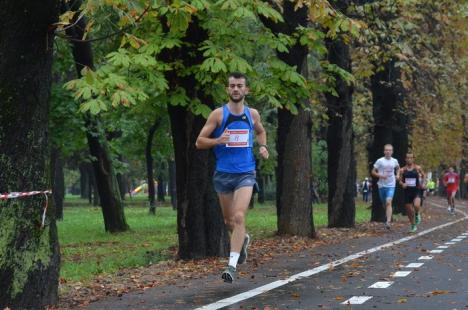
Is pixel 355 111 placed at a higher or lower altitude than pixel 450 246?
higher

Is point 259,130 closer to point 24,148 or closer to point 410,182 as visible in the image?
point 24,148

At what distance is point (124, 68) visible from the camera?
1334 centimetres

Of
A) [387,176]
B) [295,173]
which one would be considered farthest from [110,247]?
[387,176]

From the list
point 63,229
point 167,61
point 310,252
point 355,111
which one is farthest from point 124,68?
point 355,111

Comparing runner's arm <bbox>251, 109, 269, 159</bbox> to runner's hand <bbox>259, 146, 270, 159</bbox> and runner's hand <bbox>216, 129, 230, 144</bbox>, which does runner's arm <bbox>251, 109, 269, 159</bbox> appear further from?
runner's hand <bbox>216, 129, 230, 144</bbox>

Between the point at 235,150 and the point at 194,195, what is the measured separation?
147 inches

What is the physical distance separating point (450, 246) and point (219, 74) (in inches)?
246

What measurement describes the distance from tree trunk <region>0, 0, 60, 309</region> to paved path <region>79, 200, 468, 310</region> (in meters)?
0.87

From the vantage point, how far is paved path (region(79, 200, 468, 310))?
29.7ft

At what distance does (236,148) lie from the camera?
10586mm

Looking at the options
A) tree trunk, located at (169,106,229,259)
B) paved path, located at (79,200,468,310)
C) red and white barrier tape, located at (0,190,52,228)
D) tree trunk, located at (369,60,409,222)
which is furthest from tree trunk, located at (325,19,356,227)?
red and white barrier tape, located at (0,190,52,228)

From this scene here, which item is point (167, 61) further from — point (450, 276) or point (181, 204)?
point (450, 276)

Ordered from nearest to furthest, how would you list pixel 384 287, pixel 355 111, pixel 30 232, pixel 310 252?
pixel 30 232 < pixel 384 287 < pixel 310 252 < pixel 355 111

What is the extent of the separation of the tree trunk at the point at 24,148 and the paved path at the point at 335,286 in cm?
87
